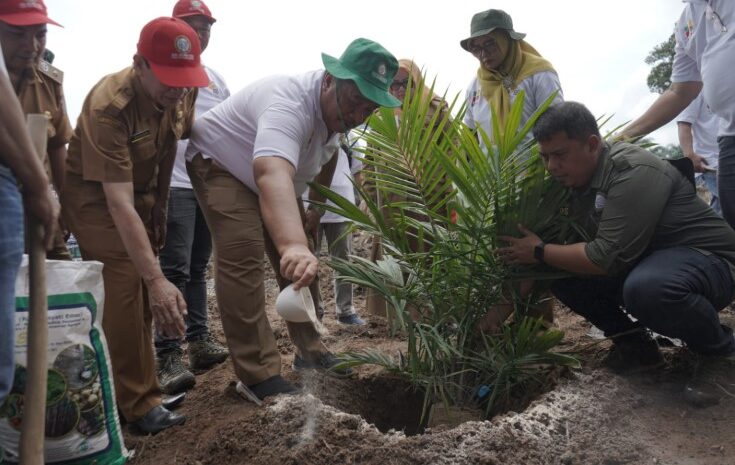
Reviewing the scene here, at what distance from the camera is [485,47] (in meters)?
3.59

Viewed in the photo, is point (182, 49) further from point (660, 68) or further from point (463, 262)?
point (660, 68)

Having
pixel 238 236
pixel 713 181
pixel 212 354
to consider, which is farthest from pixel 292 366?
pixel 713 181

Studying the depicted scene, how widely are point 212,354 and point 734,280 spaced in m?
2.48

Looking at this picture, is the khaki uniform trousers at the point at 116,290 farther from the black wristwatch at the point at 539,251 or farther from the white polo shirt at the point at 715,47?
the white polo shirt at the point at 715,47

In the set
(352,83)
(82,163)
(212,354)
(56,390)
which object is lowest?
(212,354)

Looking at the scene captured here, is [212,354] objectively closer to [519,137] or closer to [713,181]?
[519,137]

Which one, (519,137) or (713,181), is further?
(713,181)

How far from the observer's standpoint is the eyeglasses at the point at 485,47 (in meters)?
3.58

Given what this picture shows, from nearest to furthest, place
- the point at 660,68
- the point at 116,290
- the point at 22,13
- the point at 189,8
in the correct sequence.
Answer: the point at 22,13 → the point at 116,290 → the point at 189,8 → the point at 660,68

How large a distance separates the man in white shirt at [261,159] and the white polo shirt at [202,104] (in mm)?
558

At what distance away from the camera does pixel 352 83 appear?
98.2 inches

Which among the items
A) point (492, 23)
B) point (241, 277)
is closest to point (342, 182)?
point (492, 23)

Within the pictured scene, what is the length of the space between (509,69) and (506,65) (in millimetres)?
31

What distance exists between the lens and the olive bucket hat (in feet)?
11.6
